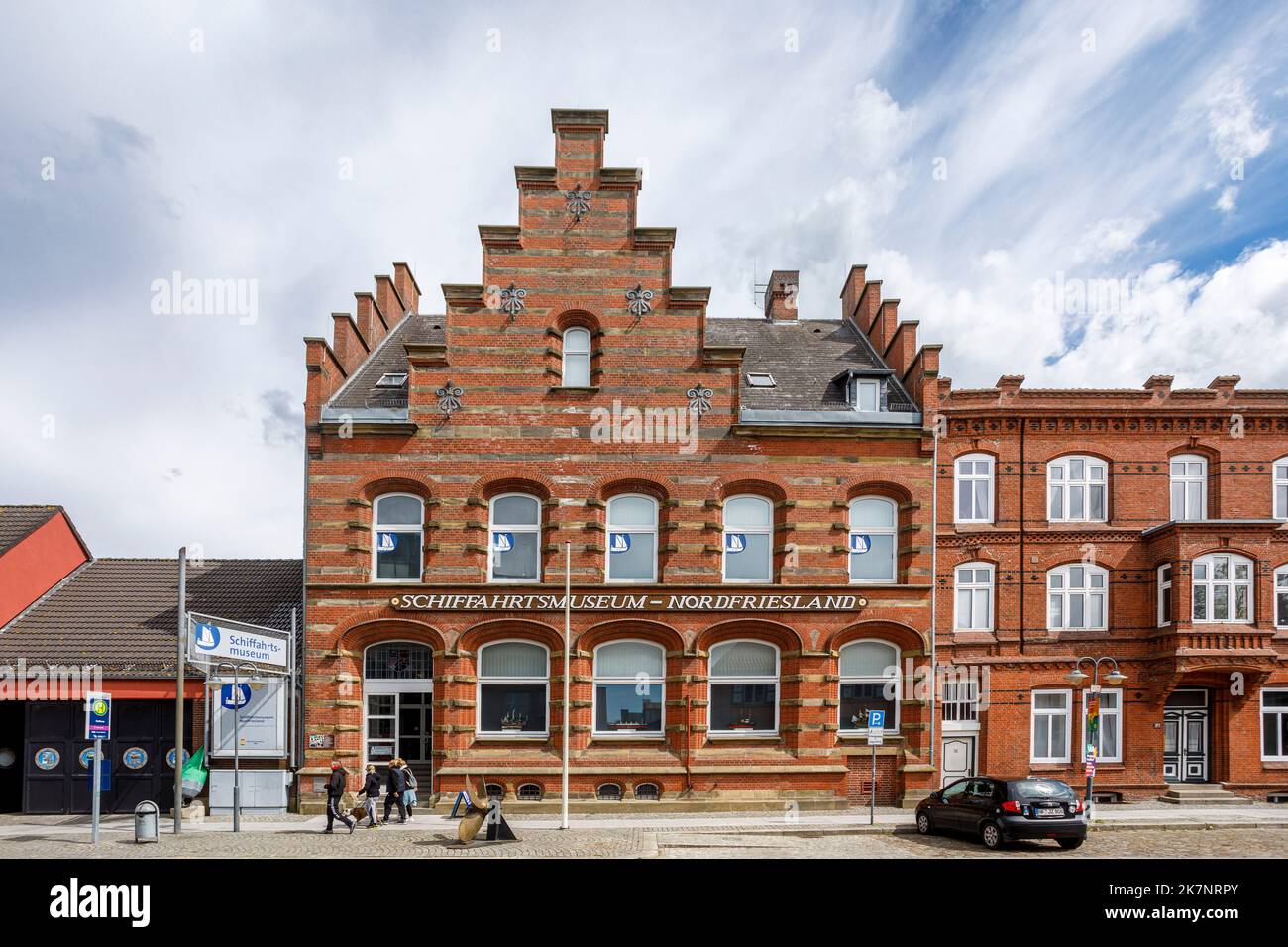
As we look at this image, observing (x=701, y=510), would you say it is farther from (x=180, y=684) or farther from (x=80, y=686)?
(x=80, y=686)

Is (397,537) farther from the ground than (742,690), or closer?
farther from the ground

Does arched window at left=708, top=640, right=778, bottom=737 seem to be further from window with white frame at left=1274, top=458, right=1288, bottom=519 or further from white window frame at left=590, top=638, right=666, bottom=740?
window with white frame at left=1274, top=458, right=1288, bottom=519

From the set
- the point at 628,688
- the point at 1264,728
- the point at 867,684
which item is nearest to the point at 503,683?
the point at 628,688

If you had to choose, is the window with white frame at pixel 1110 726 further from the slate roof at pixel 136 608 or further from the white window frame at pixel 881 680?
the slate roof at pixel 136 608

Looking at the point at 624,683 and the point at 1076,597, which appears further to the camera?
the point at 1076,597

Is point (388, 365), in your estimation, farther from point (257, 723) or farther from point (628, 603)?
point (257, 723)

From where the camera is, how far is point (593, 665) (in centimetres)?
2295

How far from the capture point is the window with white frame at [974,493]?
2653 centimetres

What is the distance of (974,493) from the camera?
26.5 metres

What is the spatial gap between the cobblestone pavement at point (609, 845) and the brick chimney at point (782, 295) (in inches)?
645

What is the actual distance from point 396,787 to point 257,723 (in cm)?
460

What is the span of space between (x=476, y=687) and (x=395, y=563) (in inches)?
145

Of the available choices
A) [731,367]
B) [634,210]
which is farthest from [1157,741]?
[634,210]

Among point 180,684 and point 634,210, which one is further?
point 634,210
